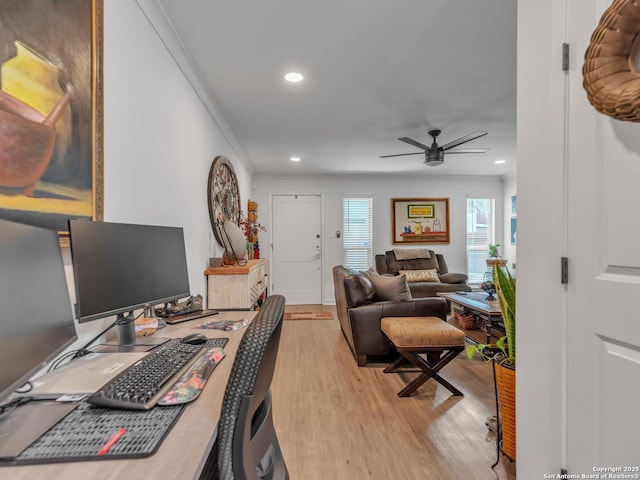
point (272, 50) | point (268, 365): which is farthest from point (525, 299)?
point (272, 50)

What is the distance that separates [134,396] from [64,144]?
2.90 feet

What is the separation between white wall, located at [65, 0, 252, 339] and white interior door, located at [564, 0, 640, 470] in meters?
1.79

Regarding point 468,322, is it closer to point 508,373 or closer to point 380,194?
point 508,373

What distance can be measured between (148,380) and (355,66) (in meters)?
2.38

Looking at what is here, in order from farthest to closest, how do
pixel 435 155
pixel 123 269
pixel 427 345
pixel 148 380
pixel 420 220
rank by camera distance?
pixel 420 220 → pixel 435 155 → pixel 427 345 → pixel 123 269 → pixel 148 380

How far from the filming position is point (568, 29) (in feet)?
3.84

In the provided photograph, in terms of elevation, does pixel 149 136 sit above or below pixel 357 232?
above

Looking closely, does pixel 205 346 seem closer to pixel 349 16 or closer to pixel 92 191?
pixel 92 191

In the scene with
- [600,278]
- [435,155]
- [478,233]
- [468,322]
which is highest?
[435,155]

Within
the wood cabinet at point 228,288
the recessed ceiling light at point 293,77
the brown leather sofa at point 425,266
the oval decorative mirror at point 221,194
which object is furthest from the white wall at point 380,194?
the recessed ceiling light at point 293,77

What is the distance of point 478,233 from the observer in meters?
6.57

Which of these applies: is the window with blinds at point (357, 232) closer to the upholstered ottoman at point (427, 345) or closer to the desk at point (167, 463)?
the upholstered ottoman at point (427, 345)

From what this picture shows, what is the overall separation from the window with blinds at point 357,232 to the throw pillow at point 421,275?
2.87 feet

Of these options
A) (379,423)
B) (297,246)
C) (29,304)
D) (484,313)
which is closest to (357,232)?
(297,246)
